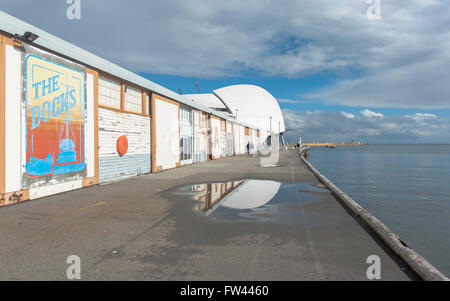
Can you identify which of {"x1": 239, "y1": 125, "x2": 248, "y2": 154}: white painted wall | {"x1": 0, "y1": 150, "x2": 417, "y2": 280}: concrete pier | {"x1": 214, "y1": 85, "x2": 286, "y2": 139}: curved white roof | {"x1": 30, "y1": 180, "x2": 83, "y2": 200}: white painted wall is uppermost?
{"x1": 214, "y1": 85, "x2": 286, "y2": 139}: curved white roof

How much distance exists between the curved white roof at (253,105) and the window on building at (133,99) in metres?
72.3

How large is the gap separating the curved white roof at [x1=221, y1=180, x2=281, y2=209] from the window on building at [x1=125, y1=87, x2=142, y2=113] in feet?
27.6

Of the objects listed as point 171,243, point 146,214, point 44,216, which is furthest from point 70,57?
point 171,243

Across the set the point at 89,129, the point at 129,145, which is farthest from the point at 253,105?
the point at 89,129

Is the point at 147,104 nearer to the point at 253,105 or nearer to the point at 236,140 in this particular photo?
the point at 236,140

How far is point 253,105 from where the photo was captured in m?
95.7

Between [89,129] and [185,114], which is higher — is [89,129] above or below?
below

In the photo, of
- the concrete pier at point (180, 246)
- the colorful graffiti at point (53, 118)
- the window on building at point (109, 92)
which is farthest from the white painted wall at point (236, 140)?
the concrete pier at point (180, 246)

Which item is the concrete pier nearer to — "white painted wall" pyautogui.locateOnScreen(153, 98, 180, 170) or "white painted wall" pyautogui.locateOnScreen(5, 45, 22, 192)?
A: "white painted wall" pyautogui.locateOnScreen(5, 45, 22, 192)

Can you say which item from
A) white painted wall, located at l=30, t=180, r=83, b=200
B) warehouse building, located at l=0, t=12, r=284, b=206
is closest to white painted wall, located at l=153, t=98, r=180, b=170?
warehouse building, located at l=0, t=12, r=284, b=206

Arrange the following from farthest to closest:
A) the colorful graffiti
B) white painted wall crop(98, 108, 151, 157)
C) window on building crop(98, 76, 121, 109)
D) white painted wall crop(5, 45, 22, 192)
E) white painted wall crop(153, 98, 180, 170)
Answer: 1. white painted wall crop(153, 98, 180, 170)
2. window on building crop(98, 76, 121, 109)
3. white painted wall crop(98, 108, 151, 157)
4. the colorful graffiti
5. white painted wall crop(5, 45, 22, 192)

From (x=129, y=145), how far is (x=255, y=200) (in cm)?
933

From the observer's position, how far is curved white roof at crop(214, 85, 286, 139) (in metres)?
91.7

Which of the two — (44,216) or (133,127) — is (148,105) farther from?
(44,216)
